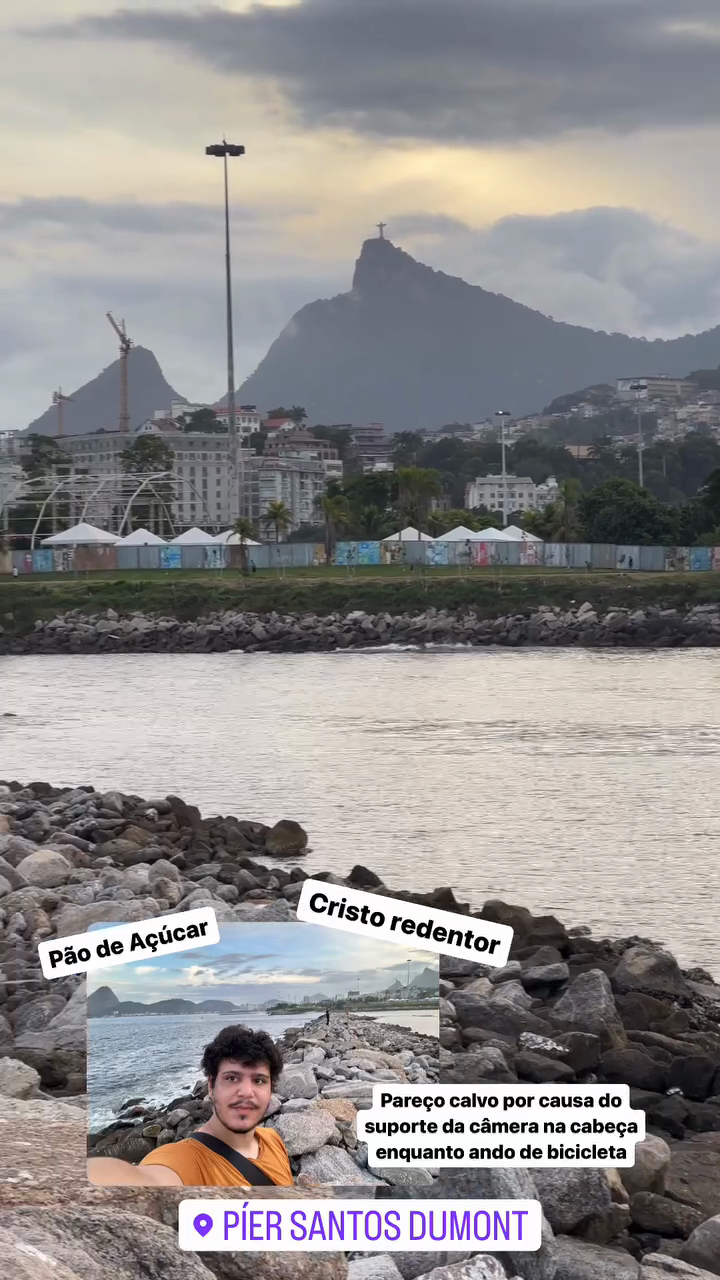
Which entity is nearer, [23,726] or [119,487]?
[23,726]

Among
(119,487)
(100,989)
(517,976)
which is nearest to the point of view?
(100,989)

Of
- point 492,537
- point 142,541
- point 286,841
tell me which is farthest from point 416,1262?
point 142,541

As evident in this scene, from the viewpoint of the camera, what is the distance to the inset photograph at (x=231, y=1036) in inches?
111

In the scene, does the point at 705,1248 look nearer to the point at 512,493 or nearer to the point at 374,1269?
the point at 374,1269

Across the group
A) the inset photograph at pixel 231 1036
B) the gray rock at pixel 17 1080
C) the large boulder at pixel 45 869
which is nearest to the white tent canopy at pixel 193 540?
the large boulder at pixel 45 869

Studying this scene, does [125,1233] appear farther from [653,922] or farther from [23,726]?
[23,726]

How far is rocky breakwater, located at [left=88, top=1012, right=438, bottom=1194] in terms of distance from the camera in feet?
9.74

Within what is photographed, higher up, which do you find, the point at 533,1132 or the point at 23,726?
the point at 533,1132

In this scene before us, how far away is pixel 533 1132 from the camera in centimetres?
296

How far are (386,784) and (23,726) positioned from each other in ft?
39.3

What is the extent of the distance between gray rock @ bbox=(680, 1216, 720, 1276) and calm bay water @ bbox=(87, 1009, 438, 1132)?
2.08 metres

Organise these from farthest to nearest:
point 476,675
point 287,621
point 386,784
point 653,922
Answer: point 287,621, point 476,675, point 386,784, point 653,922

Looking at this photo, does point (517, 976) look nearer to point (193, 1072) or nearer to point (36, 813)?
point (193, 1072)

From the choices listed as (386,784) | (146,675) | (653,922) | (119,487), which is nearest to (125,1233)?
(653,922)
